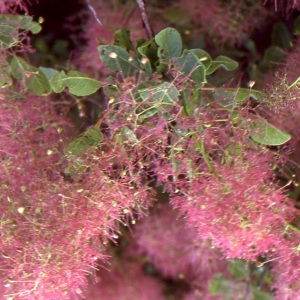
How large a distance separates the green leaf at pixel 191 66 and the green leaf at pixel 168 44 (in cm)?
2

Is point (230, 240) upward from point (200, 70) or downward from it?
downward

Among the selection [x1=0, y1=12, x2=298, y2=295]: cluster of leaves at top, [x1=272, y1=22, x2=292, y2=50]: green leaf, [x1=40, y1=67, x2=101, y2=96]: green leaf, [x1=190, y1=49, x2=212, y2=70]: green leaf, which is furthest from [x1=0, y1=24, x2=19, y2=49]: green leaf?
[x1=272, y1=22, x2=292, y2=50]: green leaf

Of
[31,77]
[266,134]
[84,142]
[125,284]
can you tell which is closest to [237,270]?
[125,284]

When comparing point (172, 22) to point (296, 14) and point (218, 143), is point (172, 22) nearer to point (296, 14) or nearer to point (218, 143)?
point (296, 14)

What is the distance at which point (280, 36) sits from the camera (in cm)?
123

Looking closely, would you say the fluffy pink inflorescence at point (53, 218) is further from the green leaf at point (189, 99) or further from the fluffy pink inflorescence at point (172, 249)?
the fluffy pink inflorescence at point (172, 249)

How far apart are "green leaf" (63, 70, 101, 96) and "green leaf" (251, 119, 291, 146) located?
1.01 ft

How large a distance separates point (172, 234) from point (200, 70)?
57cm

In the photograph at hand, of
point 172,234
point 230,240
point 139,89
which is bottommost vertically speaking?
point 172,234

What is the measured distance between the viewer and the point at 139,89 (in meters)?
0.94

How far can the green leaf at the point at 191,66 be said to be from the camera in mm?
928

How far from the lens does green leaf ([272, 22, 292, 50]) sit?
4.00 ft

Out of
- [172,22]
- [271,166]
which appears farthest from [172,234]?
[172,22]

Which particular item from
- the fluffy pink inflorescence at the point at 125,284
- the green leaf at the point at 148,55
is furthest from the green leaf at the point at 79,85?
the fluffy pink inflorescence at the point at 125,284
